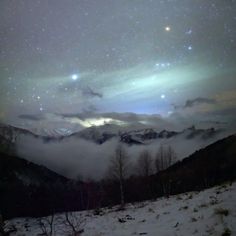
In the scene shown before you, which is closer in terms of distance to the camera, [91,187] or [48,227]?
[48,227]

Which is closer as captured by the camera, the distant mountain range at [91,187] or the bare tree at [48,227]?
the bare tree at [48,227]

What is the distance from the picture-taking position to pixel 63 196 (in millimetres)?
102875

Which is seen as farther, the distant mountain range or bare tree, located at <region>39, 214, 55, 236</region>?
the distant mountain range

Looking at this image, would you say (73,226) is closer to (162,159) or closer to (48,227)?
(48,227)

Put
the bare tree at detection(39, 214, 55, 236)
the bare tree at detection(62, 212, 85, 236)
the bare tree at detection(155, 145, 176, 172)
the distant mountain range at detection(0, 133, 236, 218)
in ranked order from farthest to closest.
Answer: the bare tree at detection(155, 145, 176, 172) → the distant mountain range at detection(0, 133, 236, 218) → the bare tree at detection(62, 212, 85, 236) → the bare tree at detection(39, 214, 55, 236)

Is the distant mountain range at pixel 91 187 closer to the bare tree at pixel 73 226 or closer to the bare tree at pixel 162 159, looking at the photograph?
the bare tree at pixel 162 159

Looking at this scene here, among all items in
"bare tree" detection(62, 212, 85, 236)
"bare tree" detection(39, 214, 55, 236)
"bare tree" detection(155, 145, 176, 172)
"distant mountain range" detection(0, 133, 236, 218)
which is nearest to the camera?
"bare tree" detection(39, 214, 55, 236)

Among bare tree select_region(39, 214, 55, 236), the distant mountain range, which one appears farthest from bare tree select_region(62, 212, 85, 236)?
the distant mountain range

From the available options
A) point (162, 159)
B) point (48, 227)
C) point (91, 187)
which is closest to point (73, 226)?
point (48, 227)

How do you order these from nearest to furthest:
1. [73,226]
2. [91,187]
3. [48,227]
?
1. [73,226]
2. [48,227]
3. [91,187]

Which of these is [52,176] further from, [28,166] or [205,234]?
[205,234]

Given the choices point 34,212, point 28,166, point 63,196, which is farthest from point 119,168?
point 28,166

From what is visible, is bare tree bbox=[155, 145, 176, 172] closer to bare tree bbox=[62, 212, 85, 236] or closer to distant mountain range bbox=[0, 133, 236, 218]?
distant mountain range bbox=[0, 133, 236, 218]

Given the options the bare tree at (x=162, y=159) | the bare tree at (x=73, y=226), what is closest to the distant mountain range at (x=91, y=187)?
the bare tree at (x=162, y=159)
